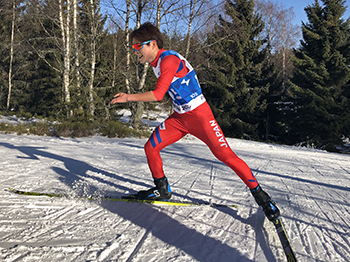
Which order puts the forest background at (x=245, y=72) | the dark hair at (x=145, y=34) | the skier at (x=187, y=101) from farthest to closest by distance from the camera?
the forest background at (x=245, y=72) → the dark hair at (x=145, y=34) → the skier at (x=187, y=101)

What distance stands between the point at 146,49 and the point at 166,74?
1.35ft

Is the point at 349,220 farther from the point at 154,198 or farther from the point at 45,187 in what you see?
the point at 45,187

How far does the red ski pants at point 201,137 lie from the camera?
2422mm

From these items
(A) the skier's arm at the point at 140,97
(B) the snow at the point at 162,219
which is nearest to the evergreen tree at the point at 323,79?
(B) the snow at the point at 162,219

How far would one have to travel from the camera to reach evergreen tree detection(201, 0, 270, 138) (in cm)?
1836

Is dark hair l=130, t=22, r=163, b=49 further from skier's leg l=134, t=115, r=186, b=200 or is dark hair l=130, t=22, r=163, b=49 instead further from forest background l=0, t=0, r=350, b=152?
forest background l=0, t=0, r=350, b=152

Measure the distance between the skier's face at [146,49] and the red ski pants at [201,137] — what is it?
635 millimetres

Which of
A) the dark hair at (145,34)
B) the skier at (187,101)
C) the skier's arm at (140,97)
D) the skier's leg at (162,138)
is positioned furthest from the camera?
the skier's leg at (162,138)

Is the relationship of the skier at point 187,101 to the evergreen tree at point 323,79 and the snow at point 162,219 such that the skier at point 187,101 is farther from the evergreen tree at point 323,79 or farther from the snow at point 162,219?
the evergreen tree at point 323,79

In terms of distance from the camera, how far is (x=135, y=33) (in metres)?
2.48

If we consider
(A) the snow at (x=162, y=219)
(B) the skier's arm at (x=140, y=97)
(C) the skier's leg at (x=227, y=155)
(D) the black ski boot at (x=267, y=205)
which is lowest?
(A) the snow at (x=162, y=219)

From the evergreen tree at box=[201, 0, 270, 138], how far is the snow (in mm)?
14504

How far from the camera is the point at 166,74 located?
2258 millimetres

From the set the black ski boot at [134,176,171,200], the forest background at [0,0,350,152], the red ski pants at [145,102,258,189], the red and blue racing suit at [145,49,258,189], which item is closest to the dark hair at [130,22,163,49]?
the red and blue racing suit at [145,49,258,189]
